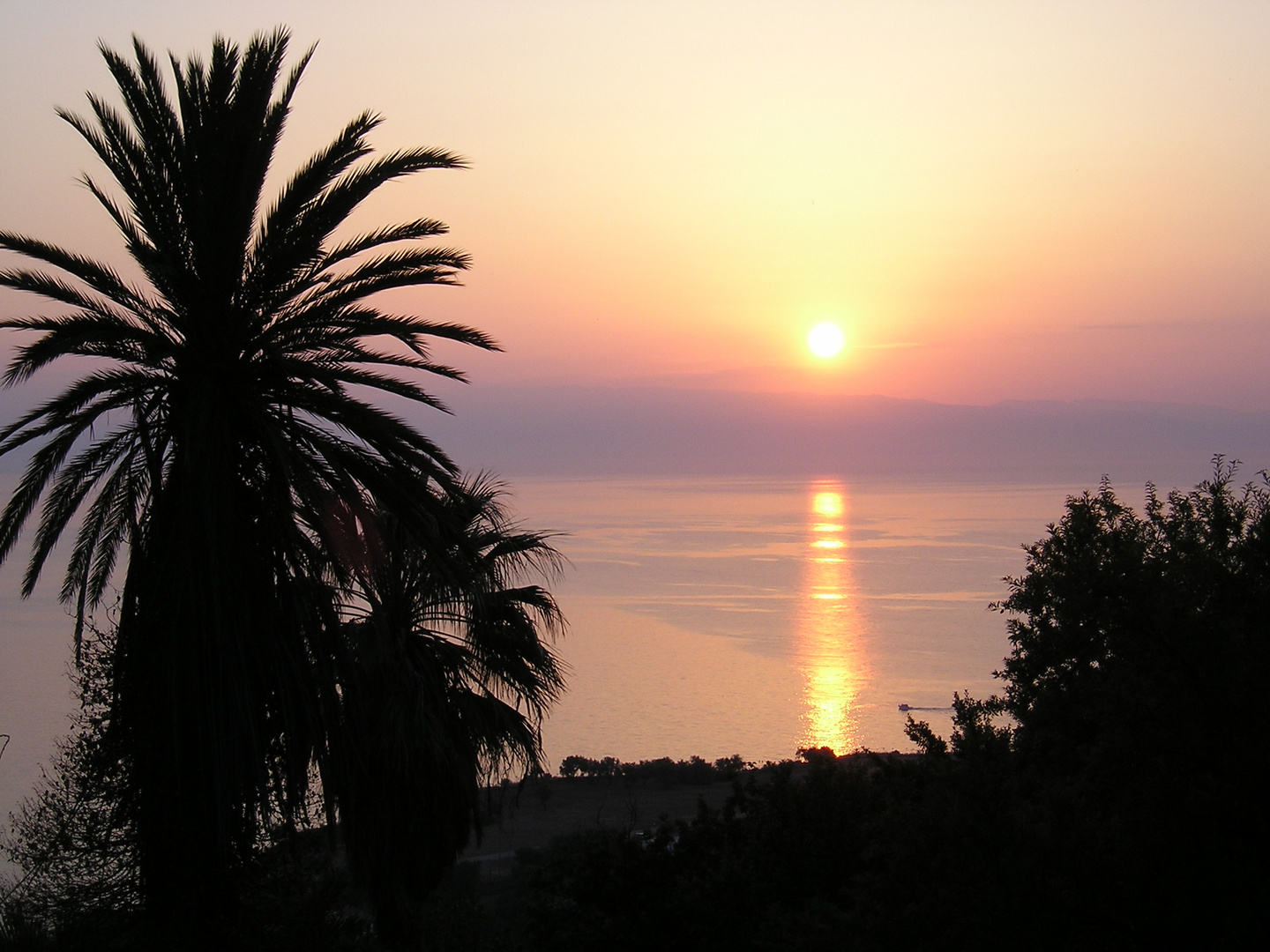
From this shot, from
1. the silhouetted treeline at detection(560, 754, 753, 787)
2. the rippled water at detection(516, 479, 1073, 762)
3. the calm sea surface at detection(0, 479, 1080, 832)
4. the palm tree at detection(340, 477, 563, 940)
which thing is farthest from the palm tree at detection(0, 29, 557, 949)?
the silhouetted treeline at detection(560, 754, 753, 787)

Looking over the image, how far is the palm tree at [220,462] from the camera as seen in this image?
34.2ft

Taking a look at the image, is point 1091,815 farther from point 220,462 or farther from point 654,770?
point 654,770

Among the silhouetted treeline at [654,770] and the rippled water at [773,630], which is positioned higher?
the rippled water at [773,630]

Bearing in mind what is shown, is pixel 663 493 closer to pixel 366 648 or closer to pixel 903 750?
pixel 903 750

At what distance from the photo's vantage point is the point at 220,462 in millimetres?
10312

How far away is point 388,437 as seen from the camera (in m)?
11.0

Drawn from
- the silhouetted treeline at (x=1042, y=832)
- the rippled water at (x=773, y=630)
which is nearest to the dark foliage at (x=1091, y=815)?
the silhouetted treeline at (x=1042, y=832)

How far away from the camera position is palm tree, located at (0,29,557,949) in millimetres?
10414

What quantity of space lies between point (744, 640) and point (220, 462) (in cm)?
4826

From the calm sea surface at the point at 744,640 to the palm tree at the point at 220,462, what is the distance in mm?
4583

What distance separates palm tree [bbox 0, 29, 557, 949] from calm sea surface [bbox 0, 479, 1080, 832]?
180 inches

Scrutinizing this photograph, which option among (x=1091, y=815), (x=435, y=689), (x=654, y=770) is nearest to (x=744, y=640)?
(x=654, y=770)

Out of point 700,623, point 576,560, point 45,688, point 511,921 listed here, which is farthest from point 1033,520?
point 511,921

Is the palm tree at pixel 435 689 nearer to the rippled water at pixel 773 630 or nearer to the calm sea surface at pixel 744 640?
the calm sea surface at pixel 744 640
